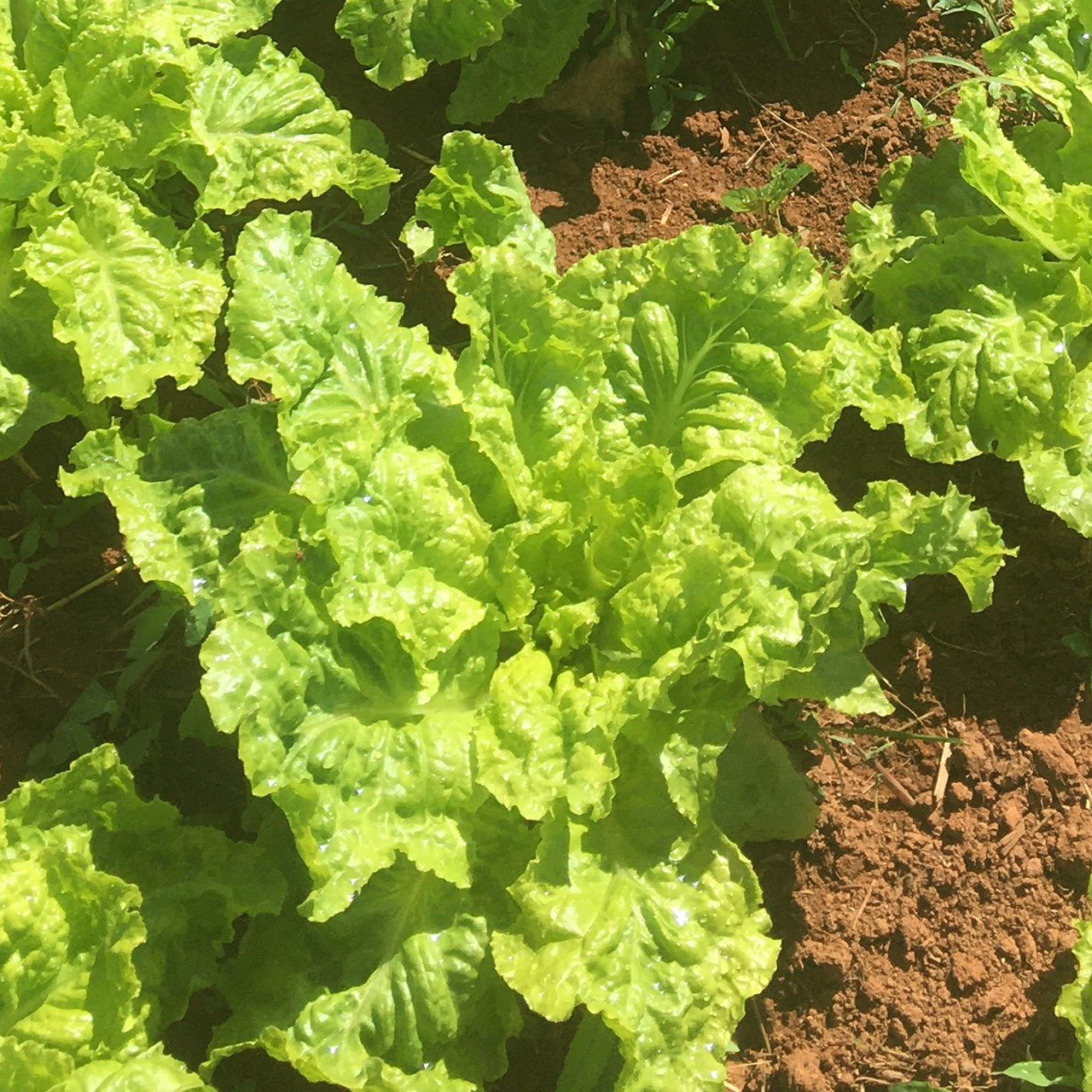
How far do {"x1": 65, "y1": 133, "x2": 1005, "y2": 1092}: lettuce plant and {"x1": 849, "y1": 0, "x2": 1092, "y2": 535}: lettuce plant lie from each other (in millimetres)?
390

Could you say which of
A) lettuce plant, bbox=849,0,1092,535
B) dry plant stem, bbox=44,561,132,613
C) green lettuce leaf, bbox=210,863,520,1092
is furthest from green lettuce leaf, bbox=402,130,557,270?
green lettuce leaf, bbox=210,863,520,1092

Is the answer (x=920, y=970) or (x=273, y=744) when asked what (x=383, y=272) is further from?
(x=920, y=970)

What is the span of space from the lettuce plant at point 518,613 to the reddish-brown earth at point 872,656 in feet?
1.26

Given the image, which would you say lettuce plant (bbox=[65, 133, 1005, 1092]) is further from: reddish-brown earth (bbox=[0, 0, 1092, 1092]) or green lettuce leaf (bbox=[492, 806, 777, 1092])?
reddish-brown earth (bbox=[0, 0, 1092, 1092])

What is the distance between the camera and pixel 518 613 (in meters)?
2.62

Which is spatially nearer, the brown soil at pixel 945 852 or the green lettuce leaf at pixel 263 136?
the brown soil at pixel 945 852

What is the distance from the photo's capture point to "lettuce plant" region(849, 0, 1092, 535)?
3090 millimetres

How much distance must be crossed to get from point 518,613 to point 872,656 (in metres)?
1.22

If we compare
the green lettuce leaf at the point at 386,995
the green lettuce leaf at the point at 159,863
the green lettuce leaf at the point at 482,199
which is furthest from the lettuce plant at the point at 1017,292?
the green lettuce leaf at the point at 159,863

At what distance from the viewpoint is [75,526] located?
3279 mm

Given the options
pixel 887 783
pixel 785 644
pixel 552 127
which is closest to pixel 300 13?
pixel 552 127

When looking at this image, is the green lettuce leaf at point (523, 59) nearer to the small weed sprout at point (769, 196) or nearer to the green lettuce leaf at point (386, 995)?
the small weed sprout at point (769, 196)

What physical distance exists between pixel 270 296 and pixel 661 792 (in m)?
1.41

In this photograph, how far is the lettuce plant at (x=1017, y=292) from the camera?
309 centimetres
